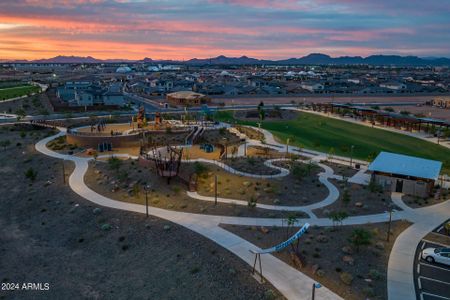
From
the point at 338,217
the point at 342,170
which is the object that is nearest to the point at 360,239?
the point at 338,217

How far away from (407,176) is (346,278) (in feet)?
75.7

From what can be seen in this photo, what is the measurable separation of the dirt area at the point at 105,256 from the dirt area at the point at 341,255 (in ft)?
12.9

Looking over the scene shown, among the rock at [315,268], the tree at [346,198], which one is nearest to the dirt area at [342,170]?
the tree at [346,198]

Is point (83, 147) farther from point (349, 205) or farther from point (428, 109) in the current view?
point (428, 109)

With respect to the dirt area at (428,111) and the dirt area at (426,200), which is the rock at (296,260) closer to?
the dirt area at (426,200)

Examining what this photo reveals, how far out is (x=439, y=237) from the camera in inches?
1428

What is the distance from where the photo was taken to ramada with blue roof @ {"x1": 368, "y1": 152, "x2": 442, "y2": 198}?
4669 centimetres

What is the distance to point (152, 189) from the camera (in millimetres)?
48125

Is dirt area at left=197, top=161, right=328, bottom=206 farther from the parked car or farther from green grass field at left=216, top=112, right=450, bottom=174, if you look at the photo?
green grass field at left=216, top=112, right=450, bottom=174

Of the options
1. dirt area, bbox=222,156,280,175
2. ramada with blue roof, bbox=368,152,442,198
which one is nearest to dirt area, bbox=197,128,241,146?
dirt area, bbox=222,156,280,175

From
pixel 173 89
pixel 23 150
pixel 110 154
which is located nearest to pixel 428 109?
pixel 173 89

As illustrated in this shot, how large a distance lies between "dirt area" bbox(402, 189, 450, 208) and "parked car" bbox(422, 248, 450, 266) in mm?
12141

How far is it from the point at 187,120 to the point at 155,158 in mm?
37945

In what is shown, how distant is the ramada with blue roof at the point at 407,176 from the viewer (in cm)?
4669
